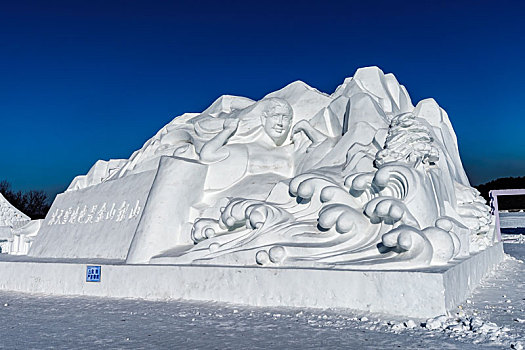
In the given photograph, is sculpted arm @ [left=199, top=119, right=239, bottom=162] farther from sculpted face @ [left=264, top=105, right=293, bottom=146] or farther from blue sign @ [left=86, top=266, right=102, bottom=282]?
blue sign @ [left=86, top=266, right=102, bottom=282]

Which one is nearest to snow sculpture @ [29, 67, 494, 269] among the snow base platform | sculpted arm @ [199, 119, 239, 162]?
sculpted arm @ [199, 119, 239, 162]

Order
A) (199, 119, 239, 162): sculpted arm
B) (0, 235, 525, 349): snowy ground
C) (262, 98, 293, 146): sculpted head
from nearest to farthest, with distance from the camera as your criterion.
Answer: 1. (0, 235, 525, 349): snowy ground
2. (199, 119, 239, 162): sculpted arm
3. (262, 98, 293, 146): sculpted head

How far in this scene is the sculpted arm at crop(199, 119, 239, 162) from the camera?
6328 millimetres

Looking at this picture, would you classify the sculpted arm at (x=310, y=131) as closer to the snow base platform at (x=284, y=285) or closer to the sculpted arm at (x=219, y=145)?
the sculpted arm at (x=219, y=145)

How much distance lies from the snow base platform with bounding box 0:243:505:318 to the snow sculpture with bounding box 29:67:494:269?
217 mm

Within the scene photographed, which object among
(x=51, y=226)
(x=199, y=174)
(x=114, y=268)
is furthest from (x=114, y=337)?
(x=51, y=226)

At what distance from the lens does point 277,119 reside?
671 centimetres

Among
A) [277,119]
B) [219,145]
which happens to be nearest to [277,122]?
[277,119]

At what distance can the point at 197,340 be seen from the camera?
10.3ft

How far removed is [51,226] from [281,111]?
4191mm

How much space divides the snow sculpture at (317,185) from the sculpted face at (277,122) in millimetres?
14

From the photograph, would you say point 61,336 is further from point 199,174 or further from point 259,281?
point 199,174

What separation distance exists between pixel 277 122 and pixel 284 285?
9.93 feet

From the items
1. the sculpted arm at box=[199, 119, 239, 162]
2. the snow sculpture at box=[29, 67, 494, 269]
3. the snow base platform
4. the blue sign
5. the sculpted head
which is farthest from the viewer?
the sculpted head
